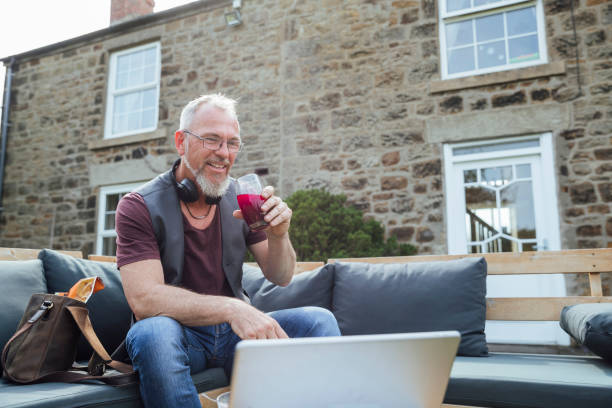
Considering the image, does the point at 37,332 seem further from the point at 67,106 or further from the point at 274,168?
the point at 67,106

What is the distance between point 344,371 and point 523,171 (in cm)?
418

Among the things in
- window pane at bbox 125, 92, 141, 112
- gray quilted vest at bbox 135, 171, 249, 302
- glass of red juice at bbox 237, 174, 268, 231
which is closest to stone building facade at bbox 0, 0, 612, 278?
window pane at bbox 125, 92, 141, 112

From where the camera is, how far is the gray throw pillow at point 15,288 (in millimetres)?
1646

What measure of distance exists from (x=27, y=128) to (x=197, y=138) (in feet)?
22.8

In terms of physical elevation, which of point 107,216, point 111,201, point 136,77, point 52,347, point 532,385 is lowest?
point 532,385

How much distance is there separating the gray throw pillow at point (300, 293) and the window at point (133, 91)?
4.62 m

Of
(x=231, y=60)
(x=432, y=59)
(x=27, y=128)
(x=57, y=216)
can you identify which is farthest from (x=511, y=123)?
(x=27, y=128)

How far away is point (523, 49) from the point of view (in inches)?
179

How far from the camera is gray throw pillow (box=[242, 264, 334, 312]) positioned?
2.33m

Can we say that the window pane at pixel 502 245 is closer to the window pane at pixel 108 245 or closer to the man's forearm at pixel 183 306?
the man's forearm at pixel 183 306

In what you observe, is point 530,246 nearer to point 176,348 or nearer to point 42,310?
point 176,348

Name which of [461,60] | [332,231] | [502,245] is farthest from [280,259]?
[461,60]

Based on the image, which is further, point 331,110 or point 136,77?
point 136,77

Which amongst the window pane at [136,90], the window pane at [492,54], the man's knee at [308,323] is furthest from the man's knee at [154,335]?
the window pane at [136,90]
